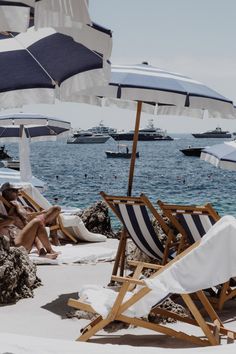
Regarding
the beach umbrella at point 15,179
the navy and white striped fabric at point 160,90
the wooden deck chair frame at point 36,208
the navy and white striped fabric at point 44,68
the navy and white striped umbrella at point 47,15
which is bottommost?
the beach umbrella at point 15,179

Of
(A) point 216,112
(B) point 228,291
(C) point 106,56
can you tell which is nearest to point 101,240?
(A) point 216,112

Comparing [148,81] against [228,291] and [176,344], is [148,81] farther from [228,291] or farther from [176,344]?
[176,344]

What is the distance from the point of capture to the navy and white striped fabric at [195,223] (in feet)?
17.9

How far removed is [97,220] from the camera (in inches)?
440

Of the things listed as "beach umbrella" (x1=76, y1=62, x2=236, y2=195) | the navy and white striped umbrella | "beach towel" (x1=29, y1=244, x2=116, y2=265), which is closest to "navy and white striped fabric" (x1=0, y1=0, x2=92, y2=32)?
the navy and white striped umbrella

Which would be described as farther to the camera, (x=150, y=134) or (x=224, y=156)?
(x=150, y=134)

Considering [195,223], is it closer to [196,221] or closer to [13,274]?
[196,221]

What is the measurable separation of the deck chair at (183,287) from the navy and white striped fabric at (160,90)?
2.12m

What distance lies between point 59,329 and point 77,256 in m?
3.36

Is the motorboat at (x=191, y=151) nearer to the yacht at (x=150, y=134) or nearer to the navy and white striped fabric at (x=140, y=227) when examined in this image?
the yacht at (x=150, y=134)

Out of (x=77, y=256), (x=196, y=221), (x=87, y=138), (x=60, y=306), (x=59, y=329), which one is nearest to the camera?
(x=59, y=329)

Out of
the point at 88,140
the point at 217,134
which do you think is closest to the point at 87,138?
the point at 88,140

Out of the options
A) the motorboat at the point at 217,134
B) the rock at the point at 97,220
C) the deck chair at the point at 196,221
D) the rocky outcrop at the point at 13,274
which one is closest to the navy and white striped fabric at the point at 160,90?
the deck chair at the point at 196,221

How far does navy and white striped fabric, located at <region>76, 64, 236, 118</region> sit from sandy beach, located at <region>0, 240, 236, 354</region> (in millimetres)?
1878
